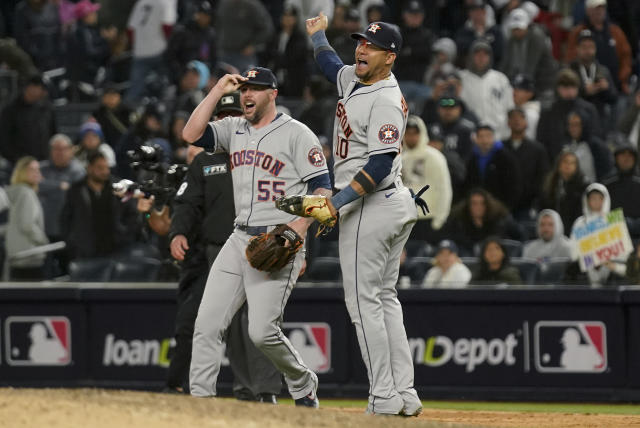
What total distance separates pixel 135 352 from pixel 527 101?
5.57 meters

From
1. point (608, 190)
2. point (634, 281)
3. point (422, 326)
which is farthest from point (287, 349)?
point (608, 190)

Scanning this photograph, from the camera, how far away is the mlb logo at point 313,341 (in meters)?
11.1

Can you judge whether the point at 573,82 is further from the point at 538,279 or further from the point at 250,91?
the point at 250,91

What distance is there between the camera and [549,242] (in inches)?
464

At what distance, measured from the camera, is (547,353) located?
35.2 feet

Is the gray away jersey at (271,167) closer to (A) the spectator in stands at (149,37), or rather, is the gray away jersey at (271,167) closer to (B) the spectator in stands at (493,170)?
(B) the spectator in stands at (493,170)

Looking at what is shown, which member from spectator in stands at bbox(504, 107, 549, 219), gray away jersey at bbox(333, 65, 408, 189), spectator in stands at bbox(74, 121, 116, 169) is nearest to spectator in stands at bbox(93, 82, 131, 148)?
spectator in stands at bbox(74, 121, 116, 169)

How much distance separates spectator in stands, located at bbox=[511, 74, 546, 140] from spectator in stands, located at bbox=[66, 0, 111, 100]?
19.9 feet

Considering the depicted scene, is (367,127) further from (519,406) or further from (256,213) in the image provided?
(519,406)

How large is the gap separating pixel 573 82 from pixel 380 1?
3.61 metres

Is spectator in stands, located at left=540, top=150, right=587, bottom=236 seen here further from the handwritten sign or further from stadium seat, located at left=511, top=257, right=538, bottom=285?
the handwritten sign

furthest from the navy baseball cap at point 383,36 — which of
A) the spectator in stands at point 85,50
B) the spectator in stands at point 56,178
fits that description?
the spectator in stands at point 85,50

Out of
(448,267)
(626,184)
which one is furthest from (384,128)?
(626,184)

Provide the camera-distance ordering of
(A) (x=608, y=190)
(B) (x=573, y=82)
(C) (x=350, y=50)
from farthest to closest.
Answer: (C) (x=350, y=50) < (B) (x=573, y=82) < (A) (x=608, y=190)
